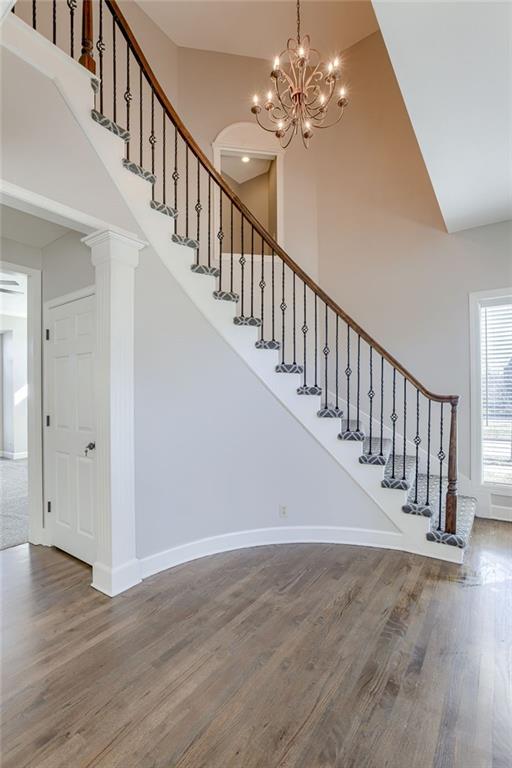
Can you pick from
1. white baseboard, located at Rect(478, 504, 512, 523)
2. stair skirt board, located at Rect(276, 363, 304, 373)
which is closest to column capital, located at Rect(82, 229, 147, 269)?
stair skirt board, located at Rect(276, 363, 304, 373)

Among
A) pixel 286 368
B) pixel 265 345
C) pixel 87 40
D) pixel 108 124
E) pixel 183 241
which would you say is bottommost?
pixel 286 368

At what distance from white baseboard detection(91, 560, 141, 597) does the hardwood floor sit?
0.22 feet

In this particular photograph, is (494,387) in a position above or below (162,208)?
below

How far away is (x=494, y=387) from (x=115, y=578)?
12.6 feet

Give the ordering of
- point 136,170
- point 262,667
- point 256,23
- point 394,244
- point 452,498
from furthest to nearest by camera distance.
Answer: point 256,23 < point 394,244 < point 452,498 < point 136,170 < point 262,667

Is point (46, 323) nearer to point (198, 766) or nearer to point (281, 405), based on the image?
point (281, 405)

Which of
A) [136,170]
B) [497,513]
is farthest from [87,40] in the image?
[497,513]

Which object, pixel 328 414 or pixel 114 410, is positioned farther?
pixel 328 414

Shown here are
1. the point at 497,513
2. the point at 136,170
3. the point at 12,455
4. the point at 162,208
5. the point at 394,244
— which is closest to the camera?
the point at 136,170

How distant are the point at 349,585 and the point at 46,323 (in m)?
3.21

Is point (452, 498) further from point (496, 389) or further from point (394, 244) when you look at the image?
point (394, 244)

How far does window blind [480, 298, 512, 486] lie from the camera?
12.5 ft

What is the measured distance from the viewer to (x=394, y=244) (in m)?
4.40

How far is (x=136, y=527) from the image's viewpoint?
8.71 ft
